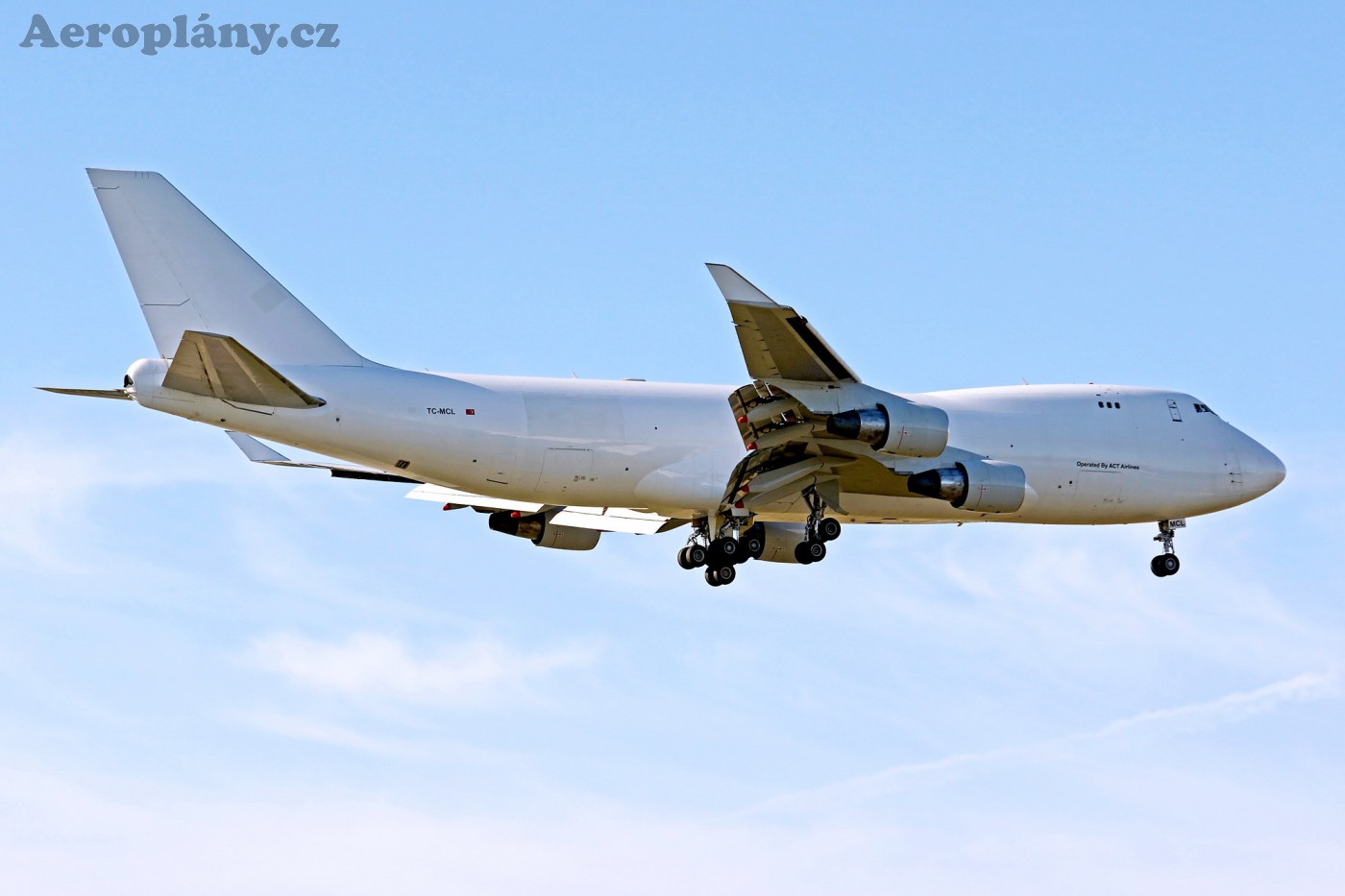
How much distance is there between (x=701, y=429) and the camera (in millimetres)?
30016

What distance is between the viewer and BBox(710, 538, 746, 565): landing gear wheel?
102 ft

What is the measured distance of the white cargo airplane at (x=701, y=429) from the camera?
26.5 metres

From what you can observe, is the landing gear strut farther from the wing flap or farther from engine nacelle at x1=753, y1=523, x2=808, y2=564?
the wing flap

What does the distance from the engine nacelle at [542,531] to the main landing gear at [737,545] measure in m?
4.00

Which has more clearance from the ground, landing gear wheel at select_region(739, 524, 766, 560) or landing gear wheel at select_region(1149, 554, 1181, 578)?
landing gear wheel at select_region(1149, 554, 1181, 578)

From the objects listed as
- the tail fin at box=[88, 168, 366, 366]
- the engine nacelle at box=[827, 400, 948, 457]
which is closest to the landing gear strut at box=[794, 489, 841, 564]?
the engine nacelle at box=[827, 400, 948, 457]

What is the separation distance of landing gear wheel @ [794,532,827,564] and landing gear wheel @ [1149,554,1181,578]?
7994mm

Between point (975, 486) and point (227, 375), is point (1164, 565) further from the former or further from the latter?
point (227, 375)

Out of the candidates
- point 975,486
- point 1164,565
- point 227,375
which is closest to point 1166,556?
point 1164,565

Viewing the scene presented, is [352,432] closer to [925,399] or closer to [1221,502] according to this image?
[925,399]

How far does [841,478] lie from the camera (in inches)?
1204

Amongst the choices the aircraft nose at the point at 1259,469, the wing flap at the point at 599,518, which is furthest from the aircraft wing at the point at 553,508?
the aircraft nose at the point at 1259,469

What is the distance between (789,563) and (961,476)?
5853 mm

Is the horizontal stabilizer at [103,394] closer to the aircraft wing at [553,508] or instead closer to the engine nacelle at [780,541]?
the aircraft wing at [553,508]
